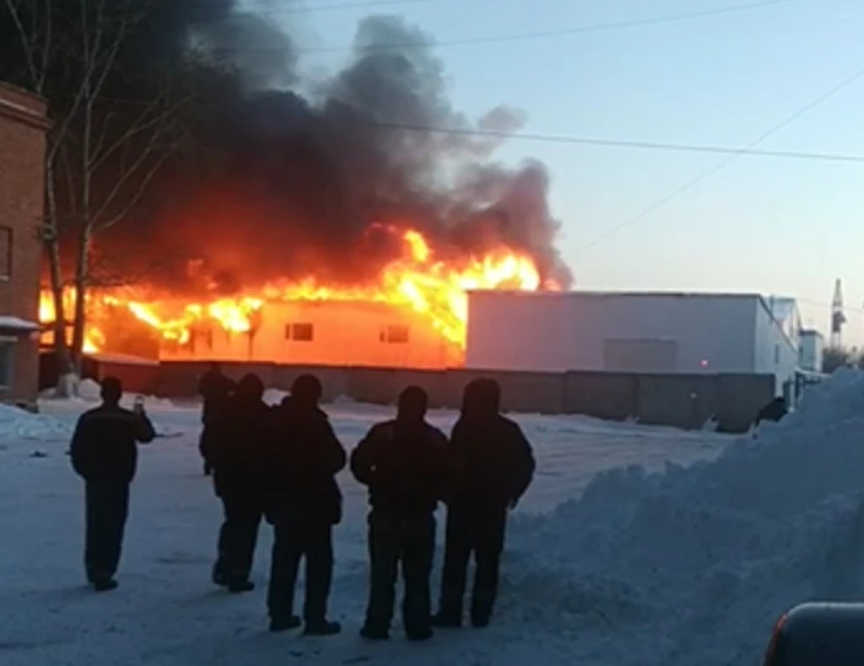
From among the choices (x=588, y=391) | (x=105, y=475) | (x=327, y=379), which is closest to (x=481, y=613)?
(x=105, y=475)

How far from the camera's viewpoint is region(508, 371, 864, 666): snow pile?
8.46 meters

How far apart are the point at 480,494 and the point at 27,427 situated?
899 inches

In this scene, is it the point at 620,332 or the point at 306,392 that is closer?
the point at 306,392

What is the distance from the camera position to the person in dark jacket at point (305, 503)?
9328 mm

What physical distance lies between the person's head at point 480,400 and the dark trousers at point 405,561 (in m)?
0.76

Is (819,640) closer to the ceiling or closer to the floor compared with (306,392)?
closer to the floor

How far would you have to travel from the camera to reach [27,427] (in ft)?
100

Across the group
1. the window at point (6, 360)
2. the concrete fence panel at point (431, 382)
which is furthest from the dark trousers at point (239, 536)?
the concrete fence panel at point (431, 382)

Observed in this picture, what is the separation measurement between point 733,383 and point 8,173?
2232cm

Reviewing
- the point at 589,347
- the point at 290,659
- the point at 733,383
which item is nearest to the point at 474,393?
the point at 290,659

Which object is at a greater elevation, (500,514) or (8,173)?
(8,173)

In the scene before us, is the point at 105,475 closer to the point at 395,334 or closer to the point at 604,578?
the point at 604,578

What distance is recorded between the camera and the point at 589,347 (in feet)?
168

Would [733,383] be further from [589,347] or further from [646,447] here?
[646,447]
